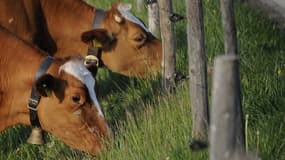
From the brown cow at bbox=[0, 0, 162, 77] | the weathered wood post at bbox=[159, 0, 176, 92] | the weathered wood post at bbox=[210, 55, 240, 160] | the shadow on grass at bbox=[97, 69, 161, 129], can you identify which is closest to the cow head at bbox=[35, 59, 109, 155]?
the shadow on grass at bbox=[97, 69, 161, 129]

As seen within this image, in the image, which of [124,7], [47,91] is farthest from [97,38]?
[47,91]

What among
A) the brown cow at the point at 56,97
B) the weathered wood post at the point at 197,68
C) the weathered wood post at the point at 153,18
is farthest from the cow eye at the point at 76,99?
the weathered wood post at the point at 153,18

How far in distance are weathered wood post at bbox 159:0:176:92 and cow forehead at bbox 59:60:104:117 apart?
0.85 meters

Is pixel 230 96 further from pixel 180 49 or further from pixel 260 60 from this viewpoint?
pixel 180 49

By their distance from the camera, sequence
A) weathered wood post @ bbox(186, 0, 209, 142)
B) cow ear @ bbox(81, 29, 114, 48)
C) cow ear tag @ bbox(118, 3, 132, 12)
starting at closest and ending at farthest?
weathered wood post @ bbox(186, 0, 209, 142)
cow ear @ bbox(81, 29, 114, 48)
cow ear tag @ bbox(118, 3, 132, 12)

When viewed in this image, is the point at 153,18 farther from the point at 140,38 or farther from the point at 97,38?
the point at 97,38

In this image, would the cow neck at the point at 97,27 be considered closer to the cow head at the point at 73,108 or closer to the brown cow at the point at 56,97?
the brown cow at the point at 56,97

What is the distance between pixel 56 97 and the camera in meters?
6.01

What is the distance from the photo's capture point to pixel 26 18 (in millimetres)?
7969

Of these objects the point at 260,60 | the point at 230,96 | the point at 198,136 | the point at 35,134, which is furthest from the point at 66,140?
the point at 230,96

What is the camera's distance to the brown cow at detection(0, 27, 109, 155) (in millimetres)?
5941

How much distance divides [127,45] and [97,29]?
0.48 metres

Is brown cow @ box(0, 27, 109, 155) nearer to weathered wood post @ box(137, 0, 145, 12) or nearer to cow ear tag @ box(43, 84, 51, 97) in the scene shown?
cow ear tag @ box(43, 84, 51, 97)

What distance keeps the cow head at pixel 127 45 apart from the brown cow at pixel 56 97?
1.89 metres
